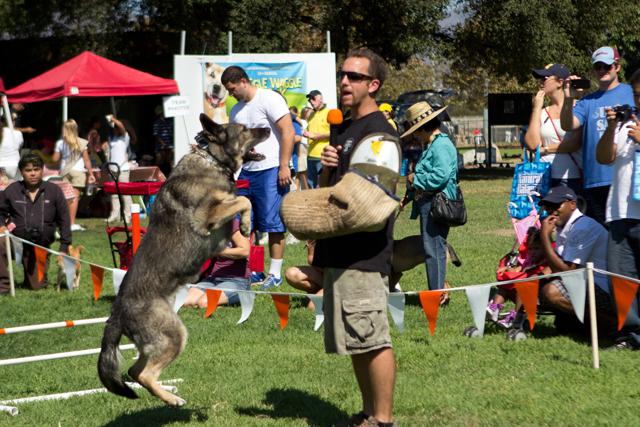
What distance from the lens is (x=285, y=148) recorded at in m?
6.95

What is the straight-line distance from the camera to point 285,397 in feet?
14.2

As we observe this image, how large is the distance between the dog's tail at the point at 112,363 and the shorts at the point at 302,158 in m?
9.35

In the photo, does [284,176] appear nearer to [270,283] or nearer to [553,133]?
[270,283]

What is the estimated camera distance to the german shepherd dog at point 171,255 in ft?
11.9

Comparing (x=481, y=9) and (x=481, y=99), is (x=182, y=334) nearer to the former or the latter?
(x=481, y=9)

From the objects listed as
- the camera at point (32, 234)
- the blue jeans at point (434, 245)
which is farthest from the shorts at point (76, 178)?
the blue jeans at point (434, 245)

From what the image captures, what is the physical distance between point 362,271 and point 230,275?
3.52 metres

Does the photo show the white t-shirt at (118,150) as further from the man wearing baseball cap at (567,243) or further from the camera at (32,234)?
the man wearing baseball cap at (567,243)

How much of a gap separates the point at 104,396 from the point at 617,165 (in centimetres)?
428

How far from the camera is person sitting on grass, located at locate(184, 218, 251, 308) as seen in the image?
649 centimetres

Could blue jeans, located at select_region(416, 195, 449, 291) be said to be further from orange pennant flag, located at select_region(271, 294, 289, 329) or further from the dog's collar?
the dog's collar

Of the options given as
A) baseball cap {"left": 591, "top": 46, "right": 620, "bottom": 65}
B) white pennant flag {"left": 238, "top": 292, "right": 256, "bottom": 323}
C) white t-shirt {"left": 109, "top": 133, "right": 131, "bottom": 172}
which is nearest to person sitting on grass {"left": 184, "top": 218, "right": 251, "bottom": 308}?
white pennant flag {"left": 238, "top": 292, "right": 256, "bottom": 323}

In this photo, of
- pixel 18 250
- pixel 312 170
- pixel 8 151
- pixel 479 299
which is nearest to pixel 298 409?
pixel 479 299

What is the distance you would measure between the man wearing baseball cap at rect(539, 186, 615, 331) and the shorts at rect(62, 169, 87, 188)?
10.2 meters
